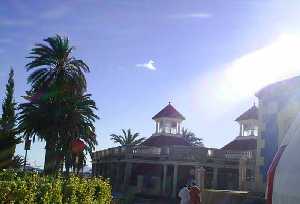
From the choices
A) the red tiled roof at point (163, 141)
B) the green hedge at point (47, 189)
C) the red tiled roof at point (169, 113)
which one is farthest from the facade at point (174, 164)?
the green hedge at point (47, 189)

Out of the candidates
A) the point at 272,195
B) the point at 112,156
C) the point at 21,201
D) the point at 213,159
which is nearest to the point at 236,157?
the point at 213,159

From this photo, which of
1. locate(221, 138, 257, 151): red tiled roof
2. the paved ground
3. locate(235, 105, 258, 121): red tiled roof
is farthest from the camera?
locate(235, 105, 258, 121): red tiled roof

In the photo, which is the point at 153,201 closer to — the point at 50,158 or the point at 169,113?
the point at 50,158

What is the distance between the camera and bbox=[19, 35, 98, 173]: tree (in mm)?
34094

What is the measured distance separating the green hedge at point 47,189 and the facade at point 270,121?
6.51 meters

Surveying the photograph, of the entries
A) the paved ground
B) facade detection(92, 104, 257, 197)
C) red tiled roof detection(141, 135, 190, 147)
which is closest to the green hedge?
the paved ground

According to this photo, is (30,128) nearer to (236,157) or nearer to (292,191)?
(236,157)

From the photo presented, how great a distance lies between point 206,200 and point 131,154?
85.4 ft

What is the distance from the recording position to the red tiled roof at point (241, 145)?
4606cm

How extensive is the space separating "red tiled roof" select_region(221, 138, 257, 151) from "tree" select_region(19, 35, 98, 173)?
1596cm

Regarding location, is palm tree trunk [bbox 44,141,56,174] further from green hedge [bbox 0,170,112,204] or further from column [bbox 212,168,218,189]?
green hedge [bbox 0,170,112,204]

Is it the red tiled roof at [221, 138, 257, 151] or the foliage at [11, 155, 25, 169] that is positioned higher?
the red tiled roof at [221, 138, 257, 151]

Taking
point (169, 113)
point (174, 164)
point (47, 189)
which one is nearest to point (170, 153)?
point (174, 164)

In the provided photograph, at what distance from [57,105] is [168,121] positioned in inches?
876
